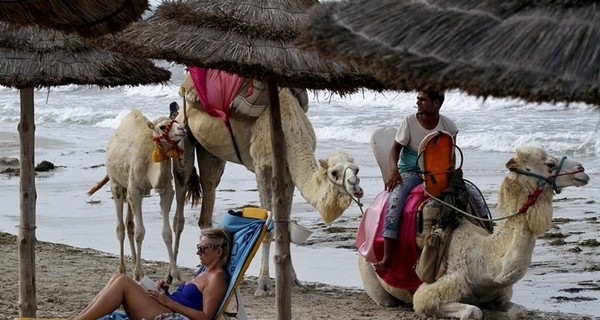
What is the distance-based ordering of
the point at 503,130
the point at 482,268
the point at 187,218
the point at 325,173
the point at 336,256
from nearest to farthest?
the point at 482,268
the point at 325,173
the point at 336,256
the point at 187,218
the point at 503,130

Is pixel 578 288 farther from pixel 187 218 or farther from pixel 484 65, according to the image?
pixel 484 65

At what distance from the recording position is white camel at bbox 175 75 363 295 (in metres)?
11.1

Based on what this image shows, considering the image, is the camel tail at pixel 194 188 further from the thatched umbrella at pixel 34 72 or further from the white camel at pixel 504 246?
the white camel at pixel 504 246

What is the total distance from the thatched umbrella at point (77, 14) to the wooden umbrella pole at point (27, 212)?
305 centimetres

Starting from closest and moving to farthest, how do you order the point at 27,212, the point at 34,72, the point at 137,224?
1. the point at 34,72
2. the point at 27,212
3. the point at 137,224

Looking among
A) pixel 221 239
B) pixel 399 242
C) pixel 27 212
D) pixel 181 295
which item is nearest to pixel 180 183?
pixel 399 242

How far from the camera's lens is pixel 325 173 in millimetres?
11359

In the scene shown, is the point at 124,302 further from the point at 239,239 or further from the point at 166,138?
the point at 166,138

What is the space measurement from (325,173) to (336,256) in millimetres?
3271

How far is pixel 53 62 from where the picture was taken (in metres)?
9.34

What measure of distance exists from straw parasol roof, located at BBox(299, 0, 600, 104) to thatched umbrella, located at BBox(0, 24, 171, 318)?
14.3 ft

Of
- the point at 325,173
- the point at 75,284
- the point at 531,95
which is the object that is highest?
the point at 531,95

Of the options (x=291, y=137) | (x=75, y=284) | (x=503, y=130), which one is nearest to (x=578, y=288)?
(x=291, y=137)

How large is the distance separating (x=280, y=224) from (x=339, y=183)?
6.65 feet
